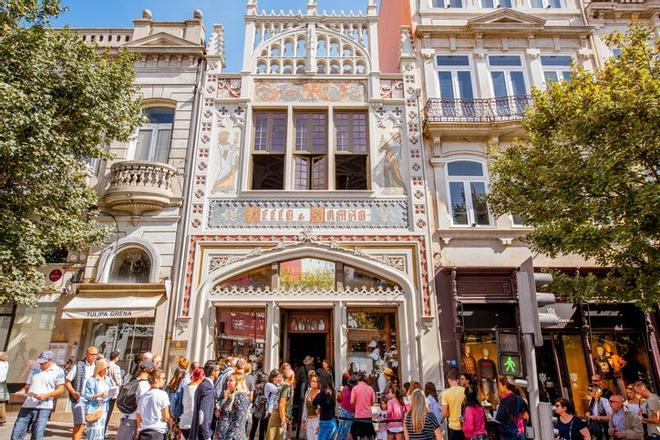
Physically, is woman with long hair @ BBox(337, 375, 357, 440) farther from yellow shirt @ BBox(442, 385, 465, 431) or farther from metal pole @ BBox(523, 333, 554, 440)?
metal pole @ BBox(523, 333, 554, 440)

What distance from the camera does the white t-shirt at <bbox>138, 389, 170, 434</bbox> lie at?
568 cm

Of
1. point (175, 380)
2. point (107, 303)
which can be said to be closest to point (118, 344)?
point (107, 303)

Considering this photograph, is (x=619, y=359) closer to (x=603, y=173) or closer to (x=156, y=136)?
(x=603, y=173)

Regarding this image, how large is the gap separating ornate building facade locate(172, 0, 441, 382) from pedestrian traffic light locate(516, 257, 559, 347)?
6.38 metres

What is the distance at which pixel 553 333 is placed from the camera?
11961 millimetres

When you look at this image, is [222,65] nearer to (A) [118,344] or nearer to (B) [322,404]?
(A) [118,344]

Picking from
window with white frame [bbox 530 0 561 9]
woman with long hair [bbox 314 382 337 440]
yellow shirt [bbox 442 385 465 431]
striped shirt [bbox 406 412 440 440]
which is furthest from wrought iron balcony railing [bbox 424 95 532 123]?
striped shirt [bbox 406 412 440 440]

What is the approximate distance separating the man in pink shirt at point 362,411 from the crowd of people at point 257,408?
18 mm

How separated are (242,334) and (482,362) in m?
6.84

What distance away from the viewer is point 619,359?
11.8 meters

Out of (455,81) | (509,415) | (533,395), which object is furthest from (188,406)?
(455,81)

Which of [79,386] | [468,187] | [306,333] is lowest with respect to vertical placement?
[79,386]

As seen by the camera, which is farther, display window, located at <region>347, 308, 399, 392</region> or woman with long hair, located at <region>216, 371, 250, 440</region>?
display window, located at <region>347, 308, 399, 392</region>

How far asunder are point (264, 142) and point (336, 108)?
275cm
